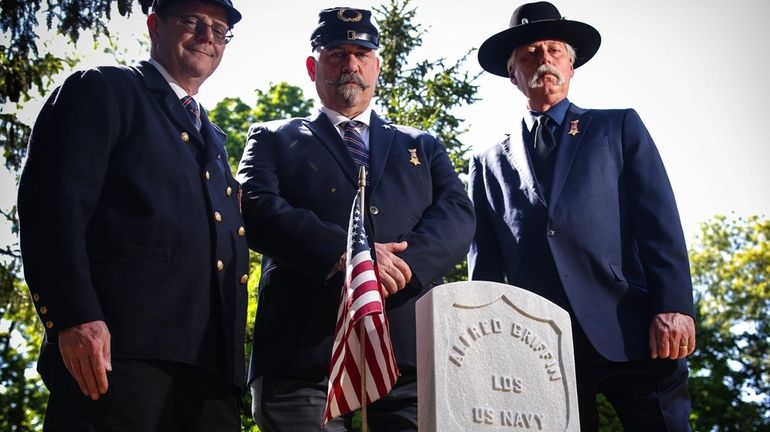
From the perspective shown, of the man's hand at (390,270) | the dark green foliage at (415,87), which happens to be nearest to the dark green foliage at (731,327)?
the dark green foliage at (415,87)

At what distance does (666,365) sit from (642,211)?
0.78m

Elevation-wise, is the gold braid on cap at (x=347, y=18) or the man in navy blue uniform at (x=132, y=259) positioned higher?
the gold braid on cap at (x=347, y=18)

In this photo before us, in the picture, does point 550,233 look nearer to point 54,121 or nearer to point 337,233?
point 337,233

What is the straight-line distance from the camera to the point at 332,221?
4.46 metres

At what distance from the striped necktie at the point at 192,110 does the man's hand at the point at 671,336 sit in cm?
231

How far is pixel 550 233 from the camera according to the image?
4.82 metres

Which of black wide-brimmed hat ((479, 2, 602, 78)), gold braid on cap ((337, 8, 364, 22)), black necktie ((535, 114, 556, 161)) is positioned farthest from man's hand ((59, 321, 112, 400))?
black wide-brimmed hat ((479, 2, 602, 78))

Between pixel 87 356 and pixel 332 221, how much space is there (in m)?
1.42

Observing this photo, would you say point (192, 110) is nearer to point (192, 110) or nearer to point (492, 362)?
point (192, 110)

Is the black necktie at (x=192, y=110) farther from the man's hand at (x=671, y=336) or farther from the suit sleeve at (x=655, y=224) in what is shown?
the man's hand at (x=671, y=336)

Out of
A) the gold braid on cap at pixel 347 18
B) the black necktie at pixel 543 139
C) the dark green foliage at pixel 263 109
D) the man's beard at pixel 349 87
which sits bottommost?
the black necktie at pixel 543 139

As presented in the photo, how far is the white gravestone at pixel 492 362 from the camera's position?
3877mm

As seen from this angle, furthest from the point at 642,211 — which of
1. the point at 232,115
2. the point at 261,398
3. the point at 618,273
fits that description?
the point at 232,115

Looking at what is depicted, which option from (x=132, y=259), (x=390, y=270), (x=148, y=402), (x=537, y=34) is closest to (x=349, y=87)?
(x=390, y=270)
